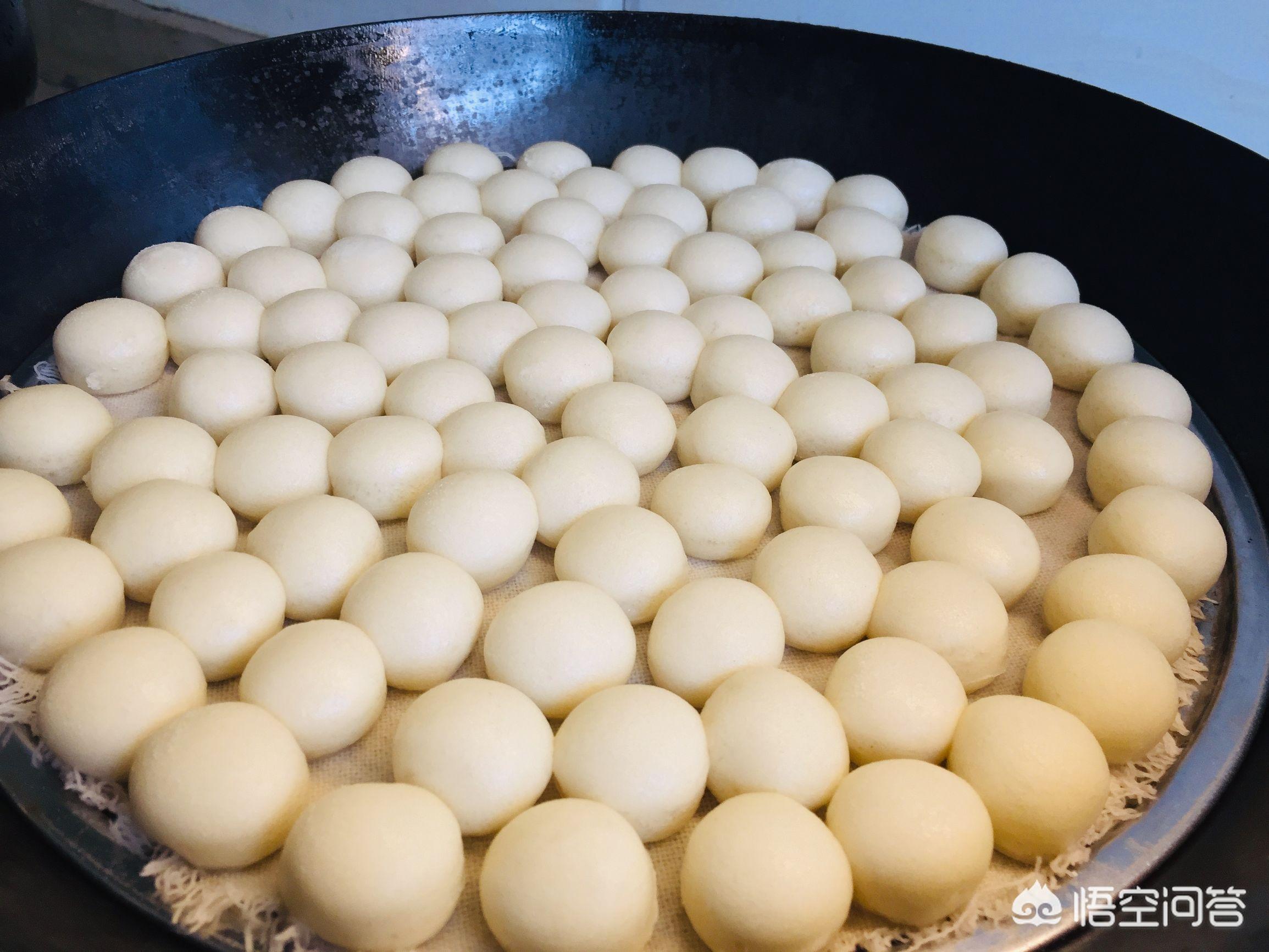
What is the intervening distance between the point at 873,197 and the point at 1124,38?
0.60m

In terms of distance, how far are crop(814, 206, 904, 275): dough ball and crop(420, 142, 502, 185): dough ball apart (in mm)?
571

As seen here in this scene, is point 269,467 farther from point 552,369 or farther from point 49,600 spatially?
point 552,369

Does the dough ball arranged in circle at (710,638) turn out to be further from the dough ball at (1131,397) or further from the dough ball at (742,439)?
the dough ball at (1131,397)

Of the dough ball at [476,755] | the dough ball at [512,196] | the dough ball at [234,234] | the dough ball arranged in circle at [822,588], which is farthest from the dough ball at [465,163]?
the dough ball at [476,755]

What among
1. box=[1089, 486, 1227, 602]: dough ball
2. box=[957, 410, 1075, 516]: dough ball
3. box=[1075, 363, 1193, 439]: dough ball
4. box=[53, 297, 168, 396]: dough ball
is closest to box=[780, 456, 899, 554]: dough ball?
box=[957, 410, 1075, 516]: dough ball

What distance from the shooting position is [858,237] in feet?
4.92

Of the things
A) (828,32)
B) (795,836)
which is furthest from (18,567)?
(828,32)

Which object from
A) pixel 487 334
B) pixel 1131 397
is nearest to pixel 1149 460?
pixel 1131 397

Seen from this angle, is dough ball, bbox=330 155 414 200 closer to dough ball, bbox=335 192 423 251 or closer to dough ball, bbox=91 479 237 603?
dough ball, bbox=335 192 423 251

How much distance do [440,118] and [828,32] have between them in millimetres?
671

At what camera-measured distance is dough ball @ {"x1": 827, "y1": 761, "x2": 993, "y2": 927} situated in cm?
73

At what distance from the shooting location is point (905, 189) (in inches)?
65.8

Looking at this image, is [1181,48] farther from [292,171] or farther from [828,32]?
[292,171]

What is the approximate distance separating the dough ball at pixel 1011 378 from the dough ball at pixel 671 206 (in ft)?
1.67
